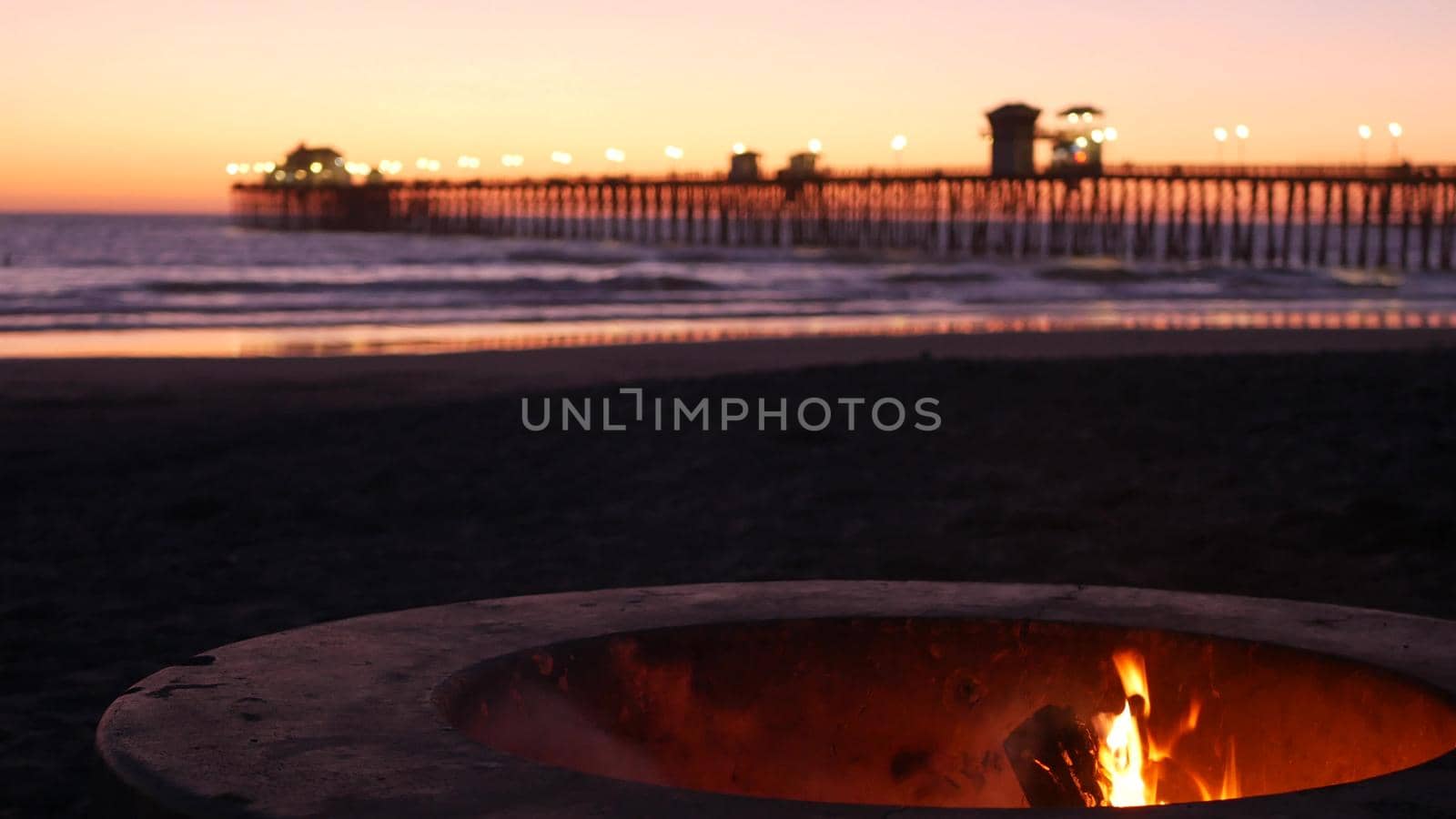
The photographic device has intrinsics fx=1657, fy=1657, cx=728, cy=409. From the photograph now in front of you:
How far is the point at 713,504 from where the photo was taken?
8.00 m

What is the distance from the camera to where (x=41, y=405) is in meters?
12.9

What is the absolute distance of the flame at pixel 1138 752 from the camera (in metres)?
3.05

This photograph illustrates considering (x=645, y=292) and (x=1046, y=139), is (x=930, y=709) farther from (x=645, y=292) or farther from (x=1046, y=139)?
(x=1046, y=139)

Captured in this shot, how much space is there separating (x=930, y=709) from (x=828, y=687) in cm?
21

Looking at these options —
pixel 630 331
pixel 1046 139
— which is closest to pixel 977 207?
pixel 1046 139

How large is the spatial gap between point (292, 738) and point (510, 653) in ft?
2.09

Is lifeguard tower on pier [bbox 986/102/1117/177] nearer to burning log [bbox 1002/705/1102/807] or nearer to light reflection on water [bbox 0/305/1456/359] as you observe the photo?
light reflection on water [bbox 0/305/1456/359]

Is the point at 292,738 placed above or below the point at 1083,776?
above

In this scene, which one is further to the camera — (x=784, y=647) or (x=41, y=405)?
(x=41, y=405)

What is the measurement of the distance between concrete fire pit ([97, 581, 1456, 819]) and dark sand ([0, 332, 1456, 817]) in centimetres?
131

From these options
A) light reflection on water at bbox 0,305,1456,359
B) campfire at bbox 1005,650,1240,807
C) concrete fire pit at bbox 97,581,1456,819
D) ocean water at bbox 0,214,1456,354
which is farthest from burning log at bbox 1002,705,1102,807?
ocean water at bbox 0,214,1456,354

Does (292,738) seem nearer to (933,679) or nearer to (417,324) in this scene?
(933,679)

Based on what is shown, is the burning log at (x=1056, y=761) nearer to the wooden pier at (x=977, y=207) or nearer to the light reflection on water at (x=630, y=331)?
the light reflection on water at (x=630, y=331)

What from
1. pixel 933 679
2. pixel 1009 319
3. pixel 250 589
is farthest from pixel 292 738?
pixel 1009 319
